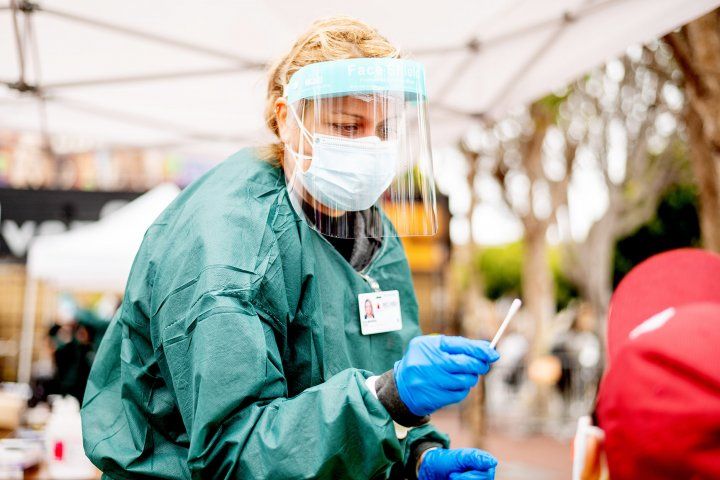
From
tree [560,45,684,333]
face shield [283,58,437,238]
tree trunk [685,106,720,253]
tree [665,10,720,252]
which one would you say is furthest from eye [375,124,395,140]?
tree [560,45,684,333]

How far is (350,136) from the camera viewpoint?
1.73 metres

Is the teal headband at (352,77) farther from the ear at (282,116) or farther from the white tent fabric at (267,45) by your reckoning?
the white tent fabric at (267,45)

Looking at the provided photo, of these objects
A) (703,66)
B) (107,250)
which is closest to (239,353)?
(703,66)

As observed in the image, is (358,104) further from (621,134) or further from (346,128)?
(621,134)

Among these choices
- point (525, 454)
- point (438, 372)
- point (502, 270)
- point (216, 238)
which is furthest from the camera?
point (502, 270)

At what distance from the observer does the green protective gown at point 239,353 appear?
4.30 ft

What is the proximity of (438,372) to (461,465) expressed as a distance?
526 mm

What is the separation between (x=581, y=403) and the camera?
40.4 feet

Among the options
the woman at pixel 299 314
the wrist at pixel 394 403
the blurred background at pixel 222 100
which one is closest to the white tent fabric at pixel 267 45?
the blurred background at pixel 222 100

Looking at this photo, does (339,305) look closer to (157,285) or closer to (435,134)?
(157,285)

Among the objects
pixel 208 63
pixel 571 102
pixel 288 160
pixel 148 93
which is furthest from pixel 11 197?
pixel 571 102

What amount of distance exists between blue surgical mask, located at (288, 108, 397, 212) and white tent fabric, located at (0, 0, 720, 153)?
1417 millimetres

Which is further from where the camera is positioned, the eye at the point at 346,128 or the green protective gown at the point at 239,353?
the eye at the point at 346,128

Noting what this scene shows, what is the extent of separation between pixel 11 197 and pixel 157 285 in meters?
6.82
